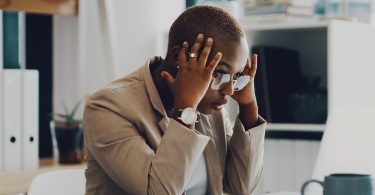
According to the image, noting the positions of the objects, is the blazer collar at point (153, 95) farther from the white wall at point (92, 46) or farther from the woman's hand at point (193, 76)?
the white wall at point (92, 46)

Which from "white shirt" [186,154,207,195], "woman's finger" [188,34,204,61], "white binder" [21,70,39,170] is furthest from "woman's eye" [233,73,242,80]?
"white binder" [21,70,39,170]

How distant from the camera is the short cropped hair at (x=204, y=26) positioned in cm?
143

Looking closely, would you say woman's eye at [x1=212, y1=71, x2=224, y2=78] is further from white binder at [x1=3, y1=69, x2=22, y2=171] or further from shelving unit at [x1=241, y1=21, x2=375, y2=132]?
white binder at [x1=3, y1=69, x2=22, y2=171]

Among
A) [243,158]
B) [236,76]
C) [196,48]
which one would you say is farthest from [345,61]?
[196,48]

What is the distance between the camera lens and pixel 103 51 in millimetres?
2717

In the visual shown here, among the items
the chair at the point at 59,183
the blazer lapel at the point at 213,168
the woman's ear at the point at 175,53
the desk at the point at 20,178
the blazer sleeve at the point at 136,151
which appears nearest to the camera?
the blazer sleeve at the point at 136,151

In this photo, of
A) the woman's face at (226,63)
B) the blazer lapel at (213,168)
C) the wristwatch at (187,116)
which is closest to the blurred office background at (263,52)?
the blazer lapel at (213,168)

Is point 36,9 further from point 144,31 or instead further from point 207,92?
point 207,92

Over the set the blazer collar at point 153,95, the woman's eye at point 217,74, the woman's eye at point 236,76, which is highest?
the woman's eye at point 217,74

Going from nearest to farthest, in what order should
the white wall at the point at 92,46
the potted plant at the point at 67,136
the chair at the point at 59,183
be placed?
the chair at the point at 59,183, the potted plant at the point at 67,136, the white wall at the point at 92,46

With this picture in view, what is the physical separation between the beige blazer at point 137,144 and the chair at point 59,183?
309mm

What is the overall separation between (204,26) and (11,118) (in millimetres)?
1173

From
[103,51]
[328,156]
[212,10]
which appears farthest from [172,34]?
[103,51]

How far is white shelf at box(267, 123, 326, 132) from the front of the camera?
2.40 metres
